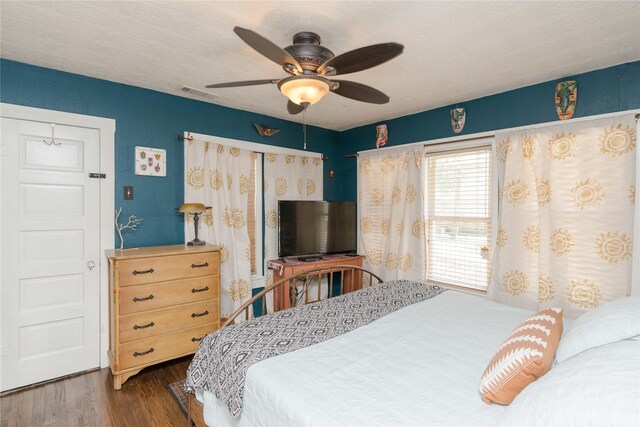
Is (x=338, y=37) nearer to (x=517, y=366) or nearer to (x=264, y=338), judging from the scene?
(x=264, y=338)

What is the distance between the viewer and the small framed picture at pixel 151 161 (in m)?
2.96

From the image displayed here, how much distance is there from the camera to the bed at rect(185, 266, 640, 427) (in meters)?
0.92

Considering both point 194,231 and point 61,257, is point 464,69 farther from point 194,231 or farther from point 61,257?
point 61,257

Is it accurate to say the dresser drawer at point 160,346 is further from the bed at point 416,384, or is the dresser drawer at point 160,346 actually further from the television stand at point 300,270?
the bed at point 416,384

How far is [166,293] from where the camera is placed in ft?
8.71

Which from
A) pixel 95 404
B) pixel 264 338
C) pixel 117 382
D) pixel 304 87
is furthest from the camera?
pixel 117 382

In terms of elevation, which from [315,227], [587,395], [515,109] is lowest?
[587,395]

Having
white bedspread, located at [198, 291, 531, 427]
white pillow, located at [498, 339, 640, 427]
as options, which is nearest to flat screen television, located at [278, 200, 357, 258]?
white bedspread, located at [198, 291, 531, 427]

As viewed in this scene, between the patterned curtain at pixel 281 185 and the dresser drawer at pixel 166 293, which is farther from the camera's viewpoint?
the patterned curtain at pixel 281 185

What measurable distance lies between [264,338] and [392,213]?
8.47ft

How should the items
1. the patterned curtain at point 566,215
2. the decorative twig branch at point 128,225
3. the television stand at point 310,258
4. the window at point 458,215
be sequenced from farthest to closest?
the television stand at point 310,258
the window at point 458,215
the decorative twig branch at point 128,225
the patterned curtain at point 566,215

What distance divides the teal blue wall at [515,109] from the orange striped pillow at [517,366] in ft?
7.05

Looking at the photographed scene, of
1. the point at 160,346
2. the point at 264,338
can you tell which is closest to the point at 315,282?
the point at 160,346

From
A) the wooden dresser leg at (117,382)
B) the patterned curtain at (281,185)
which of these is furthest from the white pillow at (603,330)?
the patterned curtain at (281,185)
